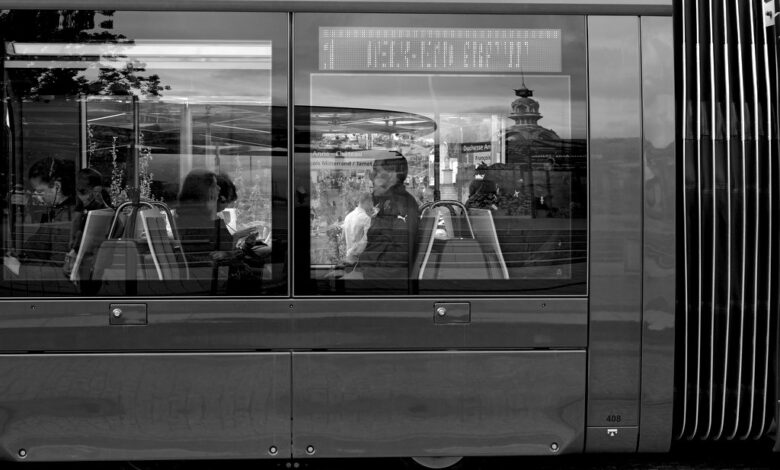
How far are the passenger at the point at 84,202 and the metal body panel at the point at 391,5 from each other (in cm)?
94

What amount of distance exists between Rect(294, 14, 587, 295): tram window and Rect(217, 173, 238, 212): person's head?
14.7 inches

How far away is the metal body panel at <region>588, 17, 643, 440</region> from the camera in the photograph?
4.82 meters

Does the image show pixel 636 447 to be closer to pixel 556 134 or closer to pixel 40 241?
pixel 556 134

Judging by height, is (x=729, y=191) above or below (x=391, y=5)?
below

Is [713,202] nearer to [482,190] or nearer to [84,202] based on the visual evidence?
[482,190]

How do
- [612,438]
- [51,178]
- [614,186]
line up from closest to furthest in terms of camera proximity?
[51,178]
[614,186]
[612,438]

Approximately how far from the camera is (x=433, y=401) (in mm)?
4840

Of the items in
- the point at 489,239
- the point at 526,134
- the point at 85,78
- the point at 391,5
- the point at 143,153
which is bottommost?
the point at 489,239

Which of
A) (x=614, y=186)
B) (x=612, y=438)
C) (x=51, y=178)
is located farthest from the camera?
(x=612, y=438)

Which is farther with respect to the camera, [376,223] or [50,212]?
[376,223]

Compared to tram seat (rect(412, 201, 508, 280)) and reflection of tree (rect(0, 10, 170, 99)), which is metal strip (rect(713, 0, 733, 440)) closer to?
tram seat (rect(412, 201, 508, 280))

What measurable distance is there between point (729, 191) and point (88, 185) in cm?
364

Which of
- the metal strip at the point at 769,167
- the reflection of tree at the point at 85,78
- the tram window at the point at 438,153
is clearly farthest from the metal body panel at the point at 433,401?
the reflection of tree at the point at 85,78

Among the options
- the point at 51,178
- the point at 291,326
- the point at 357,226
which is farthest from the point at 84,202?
the point at 357,226
